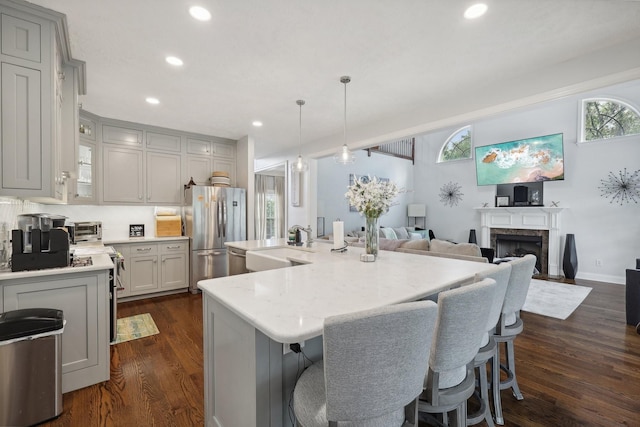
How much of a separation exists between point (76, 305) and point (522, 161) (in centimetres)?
768

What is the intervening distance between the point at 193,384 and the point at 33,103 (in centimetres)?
226

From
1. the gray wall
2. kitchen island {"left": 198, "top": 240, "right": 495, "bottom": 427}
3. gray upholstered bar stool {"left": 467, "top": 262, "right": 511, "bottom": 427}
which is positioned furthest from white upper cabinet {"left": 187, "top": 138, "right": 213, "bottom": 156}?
gray upholstered bar stool {"left": 467, "top": 262, "right": 511, "bottom": 427}

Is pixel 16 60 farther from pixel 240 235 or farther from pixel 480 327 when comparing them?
pixel 240 235

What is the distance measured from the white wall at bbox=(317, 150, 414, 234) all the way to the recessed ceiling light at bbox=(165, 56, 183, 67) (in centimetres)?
409

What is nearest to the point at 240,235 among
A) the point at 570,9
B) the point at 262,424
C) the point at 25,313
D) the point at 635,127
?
the point at 25,313

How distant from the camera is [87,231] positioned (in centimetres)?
395

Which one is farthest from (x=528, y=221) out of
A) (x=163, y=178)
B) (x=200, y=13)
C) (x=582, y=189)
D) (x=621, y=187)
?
(x=163, y=178)

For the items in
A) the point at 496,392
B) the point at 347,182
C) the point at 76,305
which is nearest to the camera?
the point at 496,392

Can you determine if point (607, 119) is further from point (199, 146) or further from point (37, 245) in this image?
Answer: point (37, 245)

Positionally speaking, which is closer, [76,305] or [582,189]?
[76,305]

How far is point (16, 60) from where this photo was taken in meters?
1.85

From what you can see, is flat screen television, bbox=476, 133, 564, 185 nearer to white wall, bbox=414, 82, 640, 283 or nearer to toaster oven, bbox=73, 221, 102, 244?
white wall, bbox=414, 82, 640, 283

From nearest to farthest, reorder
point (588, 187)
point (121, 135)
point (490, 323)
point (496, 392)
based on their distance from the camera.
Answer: point (490, 323)
point (496, 392)
point (121, 135)
point (588, 187)

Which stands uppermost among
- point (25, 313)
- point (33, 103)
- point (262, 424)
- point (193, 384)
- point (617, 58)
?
point (617, 58)
